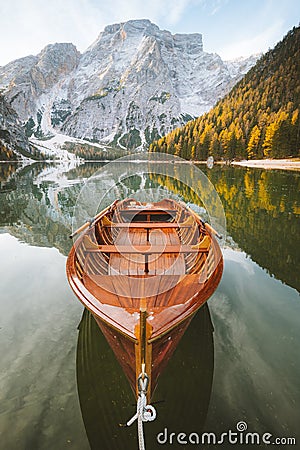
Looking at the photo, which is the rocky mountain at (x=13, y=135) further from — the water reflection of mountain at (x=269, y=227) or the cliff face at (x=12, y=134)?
the water reflection of mountain at (x=269, y=227)

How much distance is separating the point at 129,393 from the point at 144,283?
1933mm

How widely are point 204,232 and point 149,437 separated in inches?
183

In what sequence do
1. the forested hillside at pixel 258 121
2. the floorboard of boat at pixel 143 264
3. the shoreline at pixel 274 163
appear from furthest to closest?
the forested hillside at pixel 258 121 < the shoreline at pixel 274 163 < the floorboard of boat at pixel 143 264

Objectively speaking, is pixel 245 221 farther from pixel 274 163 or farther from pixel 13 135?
pixel 13 135

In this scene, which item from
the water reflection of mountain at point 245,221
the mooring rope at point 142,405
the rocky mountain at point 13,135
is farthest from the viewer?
the rocky mountain at point 13,135

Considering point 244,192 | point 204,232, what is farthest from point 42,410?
point 244,192

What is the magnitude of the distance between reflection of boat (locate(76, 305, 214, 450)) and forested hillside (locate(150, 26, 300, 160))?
58.9 metres

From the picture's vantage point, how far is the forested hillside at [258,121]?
5423 centimetres

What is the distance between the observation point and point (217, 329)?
545cm

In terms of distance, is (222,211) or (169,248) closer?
(169,248)

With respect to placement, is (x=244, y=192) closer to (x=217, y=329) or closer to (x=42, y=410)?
(x=217, y=329)

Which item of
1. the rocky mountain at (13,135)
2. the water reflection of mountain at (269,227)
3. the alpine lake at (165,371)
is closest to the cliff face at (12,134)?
the rocky mountain at (13,135)

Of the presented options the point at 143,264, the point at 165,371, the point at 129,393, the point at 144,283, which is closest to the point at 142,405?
the point at 129,393

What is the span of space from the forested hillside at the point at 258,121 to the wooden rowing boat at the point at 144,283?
2186 inches
